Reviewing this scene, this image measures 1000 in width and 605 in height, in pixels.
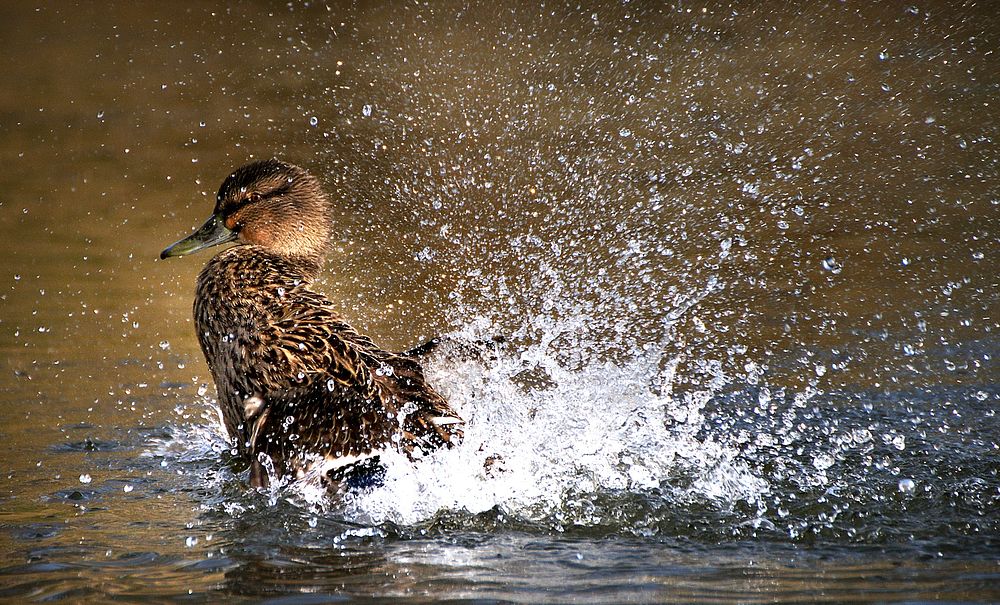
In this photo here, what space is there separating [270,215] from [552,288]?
202cm

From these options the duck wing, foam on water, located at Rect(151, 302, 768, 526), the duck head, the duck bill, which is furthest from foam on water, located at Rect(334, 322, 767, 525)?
the duck bill

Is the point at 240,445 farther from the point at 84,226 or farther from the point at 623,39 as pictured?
the point at 623,39

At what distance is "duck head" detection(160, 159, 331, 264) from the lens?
14.9ft

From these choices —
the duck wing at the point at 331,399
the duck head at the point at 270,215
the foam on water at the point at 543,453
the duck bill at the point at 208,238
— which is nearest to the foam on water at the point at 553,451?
the foam on water at the point at 543,453

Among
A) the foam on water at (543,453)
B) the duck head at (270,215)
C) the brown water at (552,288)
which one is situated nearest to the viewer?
the brown water at (552,288)

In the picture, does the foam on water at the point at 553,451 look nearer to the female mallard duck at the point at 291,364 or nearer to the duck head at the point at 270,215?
the female mallard duck at the point at 291,364

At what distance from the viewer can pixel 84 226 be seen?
7586mm

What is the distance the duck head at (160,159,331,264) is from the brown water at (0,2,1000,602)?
29.9 inches

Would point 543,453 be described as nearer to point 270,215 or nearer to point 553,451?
point 553,451

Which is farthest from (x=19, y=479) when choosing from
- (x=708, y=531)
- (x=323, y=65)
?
(x=323, y=65)

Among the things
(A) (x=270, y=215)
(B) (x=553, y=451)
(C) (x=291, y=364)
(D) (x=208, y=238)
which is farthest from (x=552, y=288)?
(C) (x=291, y=364)

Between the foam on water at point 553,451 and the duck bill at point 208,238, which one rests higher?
the duck bill at point 208,238

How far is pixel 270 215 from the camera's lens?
4.53m

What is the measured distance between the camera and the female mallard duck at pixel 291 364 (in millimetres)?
3633
